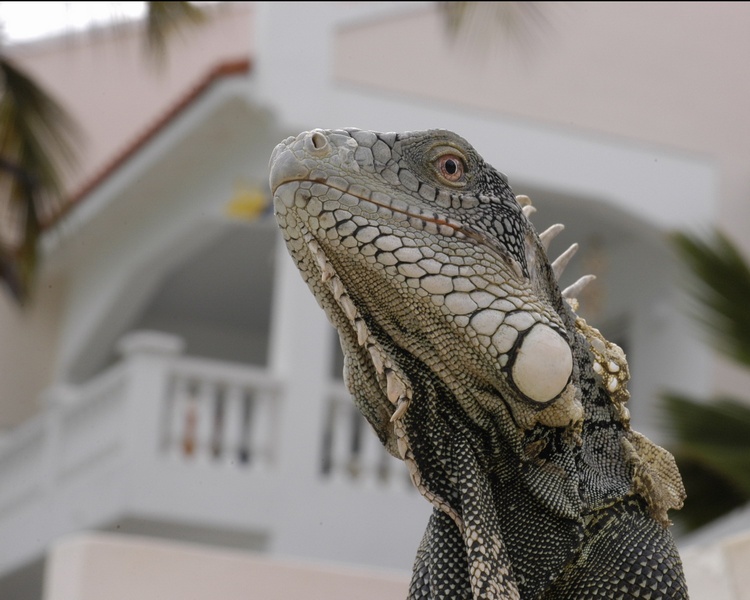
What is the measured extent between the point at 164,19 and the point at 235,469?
4378 millimetres

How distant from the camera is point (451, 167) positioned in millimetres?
2639

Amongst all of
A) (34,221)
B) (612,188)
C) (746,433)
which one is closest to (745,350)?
(746,433)

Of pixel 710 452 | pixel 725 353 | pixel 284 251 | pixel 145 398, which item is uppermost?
pixel 725 353

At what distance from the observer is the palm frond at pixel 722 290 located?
1036cm

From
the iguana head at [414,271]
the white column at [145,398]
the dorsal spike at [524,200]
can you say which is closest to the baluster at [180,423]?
the white column at [145,398]

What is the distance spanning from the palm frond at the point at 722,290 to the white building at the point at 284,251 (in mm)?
2531

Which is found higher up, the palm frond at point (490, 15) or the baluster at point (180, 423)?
the palm frond at point (490, 15)

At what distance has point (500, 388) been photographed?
100 inches

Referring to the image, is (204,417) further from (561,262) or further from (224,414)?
(561,262)

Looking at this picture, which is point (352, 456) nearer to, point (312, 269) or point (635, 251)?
point (635, 251)

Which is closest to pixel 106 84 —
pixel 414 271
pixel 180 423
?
pixel 180 423

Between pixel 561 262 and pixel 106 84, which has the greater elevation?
pixel 561 262

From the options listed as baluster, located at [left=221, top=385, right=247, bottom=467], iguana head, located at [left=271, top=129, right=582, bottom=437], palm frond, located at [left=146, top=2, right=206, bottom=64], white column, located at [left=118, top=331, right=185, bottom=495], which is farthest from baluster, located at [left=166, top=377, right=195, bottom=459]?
iguana head, located at [left=271, top=129, right=582, bottom=437]

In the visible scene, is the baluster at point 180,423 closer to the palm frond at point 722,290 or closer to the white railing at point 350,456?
the white railing at point 350,456
